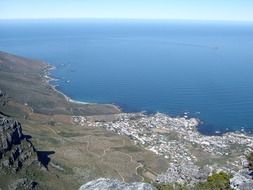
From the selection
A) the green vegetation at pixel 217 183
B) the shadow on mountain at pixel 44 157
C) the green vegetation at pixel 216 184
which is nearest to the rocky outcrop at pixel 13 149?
the shadow on mountain at pixel 44 157

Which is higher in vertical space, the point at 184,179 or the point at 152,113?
the point at 184,179

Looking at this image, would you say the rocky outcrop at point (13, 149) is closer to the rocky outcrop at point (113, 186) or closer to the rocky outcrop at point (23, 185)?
the rocky outcrop at point (23, 185)

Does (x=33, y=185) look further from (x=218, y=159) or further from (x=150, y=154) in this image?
(x=218, y=159)

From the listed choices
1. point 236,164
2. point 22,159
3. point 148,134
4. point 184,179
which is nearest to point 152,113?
point 148,134

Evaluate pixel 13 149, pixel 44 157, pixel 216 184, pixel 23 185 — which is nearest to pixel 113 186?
pixel 216 184

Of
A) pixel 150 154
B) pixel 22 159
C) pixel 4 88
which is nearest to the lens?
pixel 22 159

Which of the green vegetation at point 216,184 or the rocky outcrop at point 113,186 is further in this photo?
the green vegetation at point 216,184

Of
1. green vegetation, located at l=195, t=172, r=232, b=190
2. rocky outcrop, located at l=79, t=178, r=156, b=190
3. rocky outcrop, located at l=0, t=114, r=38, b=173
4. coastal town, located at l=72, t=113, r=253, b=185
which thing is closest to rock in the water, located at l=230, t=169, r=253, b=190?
green vegetation, located at l=195, t=172, r=232, b=190

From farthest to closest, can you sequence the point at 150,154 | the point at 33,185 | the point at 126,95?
the point at 126,95 < the point at 150,154 < the point at 33,185
